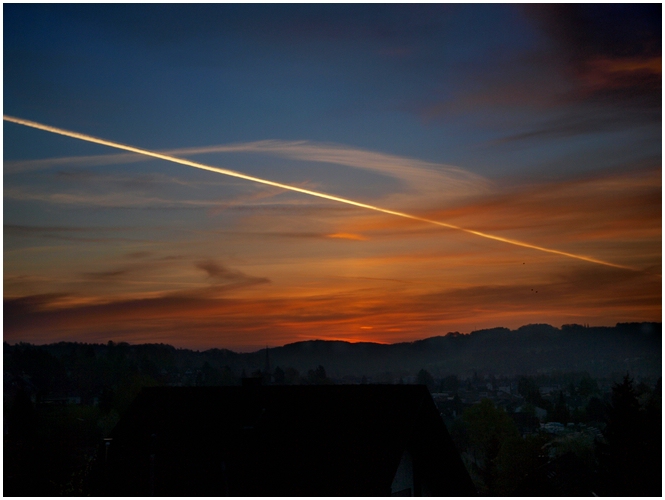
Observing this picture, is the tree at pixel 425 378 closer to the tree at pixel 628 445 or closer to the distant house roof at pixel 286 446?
the tree at pixel 628 445

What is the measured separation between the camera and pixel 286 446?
992 inches

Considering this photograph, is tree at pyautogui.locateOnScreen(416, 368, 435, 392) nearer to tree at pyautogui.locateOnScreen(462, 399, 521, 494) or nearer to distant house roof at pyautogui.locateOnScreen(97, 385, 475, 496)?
tree at pyautogui.locateOnScreen(462, 399, 521, 494)

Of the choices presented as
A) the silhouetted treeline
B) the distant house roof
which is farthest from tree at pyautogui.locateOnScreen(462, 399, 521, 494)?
the distant house roof

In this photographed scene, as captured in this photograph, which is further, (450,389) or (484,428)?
(450,389)

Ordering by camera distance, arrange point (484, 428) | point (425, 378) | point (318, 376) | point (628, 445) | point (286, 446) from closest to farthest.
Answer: point (286, 446) → point (628, 445) → point (484, 428) → point (318, 376) → point (425, 378)

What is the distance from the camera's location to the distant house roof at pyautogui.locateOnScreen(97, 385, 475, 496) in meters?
23.9

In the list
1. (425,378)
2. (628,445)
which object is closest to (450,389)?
(425,378)

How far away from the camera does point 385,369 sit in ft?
402

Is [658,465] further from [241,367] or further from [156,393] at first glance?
[241,367]

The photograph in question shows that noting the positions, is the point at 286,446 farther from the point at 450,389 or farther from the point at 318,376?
the point at 450,389

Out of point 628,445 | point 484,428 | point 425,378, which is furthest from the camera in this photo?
point 425,378

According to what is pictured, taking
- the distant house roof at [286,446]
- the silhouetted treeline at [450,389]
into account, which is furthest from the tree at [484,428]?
the distant house roof at [286,446]

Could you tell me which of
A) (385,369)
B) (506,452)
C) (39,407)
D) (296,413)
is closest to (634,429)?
(506,452)

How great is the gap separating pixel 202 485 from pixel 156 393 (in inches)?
224
